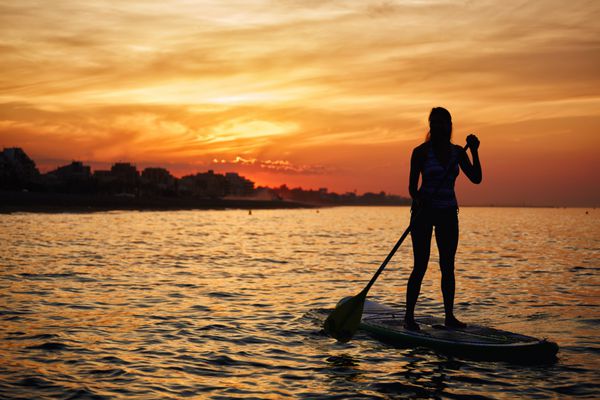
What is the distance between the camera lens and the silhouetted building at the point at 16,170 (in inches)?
4813

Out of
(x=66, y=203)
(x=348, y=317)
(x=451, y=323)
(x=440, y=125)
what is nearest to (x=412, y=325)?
(x=451, y=323)

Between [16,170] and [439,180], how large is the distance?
149475 millimetres

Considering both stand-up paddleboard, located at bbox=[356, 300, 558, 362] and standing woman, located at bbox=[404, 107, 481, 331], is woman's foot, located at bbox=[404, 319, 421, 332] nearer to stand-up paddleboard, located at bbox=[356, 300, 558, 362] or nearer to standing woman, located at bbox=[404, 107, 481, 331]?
stand-up paddleboard, located at bbox=[356, 300, 558, 362]

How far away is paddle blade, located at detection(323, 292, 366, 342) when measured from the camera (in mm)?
9297

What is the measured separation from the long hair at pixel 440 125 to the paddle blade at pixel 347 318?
2626 mm

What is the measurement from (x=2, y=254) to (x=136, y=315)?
15462mm

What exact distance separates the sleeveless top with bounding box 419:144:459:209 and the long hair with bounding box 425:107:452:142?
170mm

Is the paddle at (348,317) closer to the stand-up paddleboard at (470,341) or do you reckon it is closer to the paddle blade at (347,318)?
the paddle blade at (347,318)

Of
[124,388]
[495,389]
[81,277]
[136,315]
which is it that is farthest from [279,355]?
[81,277]

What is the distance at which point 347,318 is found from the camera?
934 centimetres

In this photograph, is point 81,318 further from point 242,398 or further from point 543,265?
point 543,265

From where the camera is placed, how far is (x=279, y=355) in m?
9.18

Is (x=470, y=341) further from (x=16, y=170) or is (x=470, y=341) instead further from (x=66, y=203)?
(x=16, y=170)

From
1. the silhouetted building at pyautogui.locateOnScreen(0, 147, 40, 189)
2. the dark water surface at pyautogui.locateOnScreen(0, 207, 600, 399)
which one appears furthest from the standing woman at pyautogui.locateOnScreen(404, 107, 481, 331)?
the silhouetted building at pyautogui.locateOnScreen(0, 147, 40, 189)
